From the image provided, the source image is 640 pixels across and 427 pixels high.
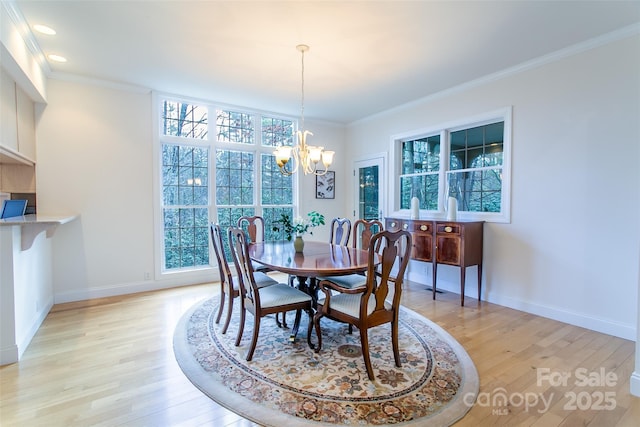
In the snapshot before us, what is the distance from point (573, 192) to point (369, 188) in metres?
3.10

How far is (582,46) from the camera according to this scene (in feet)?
10.0

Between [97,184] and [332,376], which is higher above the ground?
[97,184]

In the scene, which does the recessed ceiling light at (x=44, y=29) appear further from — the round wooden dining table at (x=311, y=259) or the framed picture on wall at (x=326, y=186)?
the framed picture on wall at (x=326, y=186)

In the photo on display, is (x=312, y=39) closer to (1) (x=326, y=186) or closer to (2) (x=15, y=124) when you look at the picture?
(2) (x=15, y=124)

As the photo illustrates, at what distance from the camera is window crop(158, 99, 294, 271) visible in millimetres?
4637

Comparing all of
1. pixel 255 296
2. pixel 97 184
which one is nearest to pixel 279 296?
pixel 255 296

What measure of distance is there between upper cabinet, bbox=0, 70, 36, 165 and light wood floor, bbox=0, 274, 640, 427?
171 cm

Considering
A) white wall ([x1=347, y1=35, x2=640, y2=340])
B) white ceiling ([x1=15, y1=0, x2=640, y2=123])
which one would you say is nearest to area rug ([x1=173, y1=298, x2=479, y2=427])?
white wall ([x1=347, y1=35, x2=640, y2=340])

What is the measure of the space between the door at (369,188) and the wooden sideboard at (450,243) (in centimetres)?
134

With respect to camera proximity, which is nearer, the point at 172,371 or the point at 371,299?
the point at 172,371

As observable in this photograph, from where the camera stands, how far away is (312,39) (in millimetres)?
2932

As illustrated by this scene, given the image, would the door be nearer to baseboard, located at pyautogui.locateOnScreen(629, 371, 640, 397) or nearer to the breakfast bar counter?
baseboard, located at pyautogui.locateOnScreen(629, 371, 640, 397)

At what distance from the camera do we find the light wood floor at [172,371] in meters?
1.83

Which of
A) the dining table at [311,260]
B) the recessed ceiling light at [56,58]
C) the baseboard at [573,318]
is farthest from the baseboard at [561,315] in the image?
the recessed ceiling light at [56,58]
